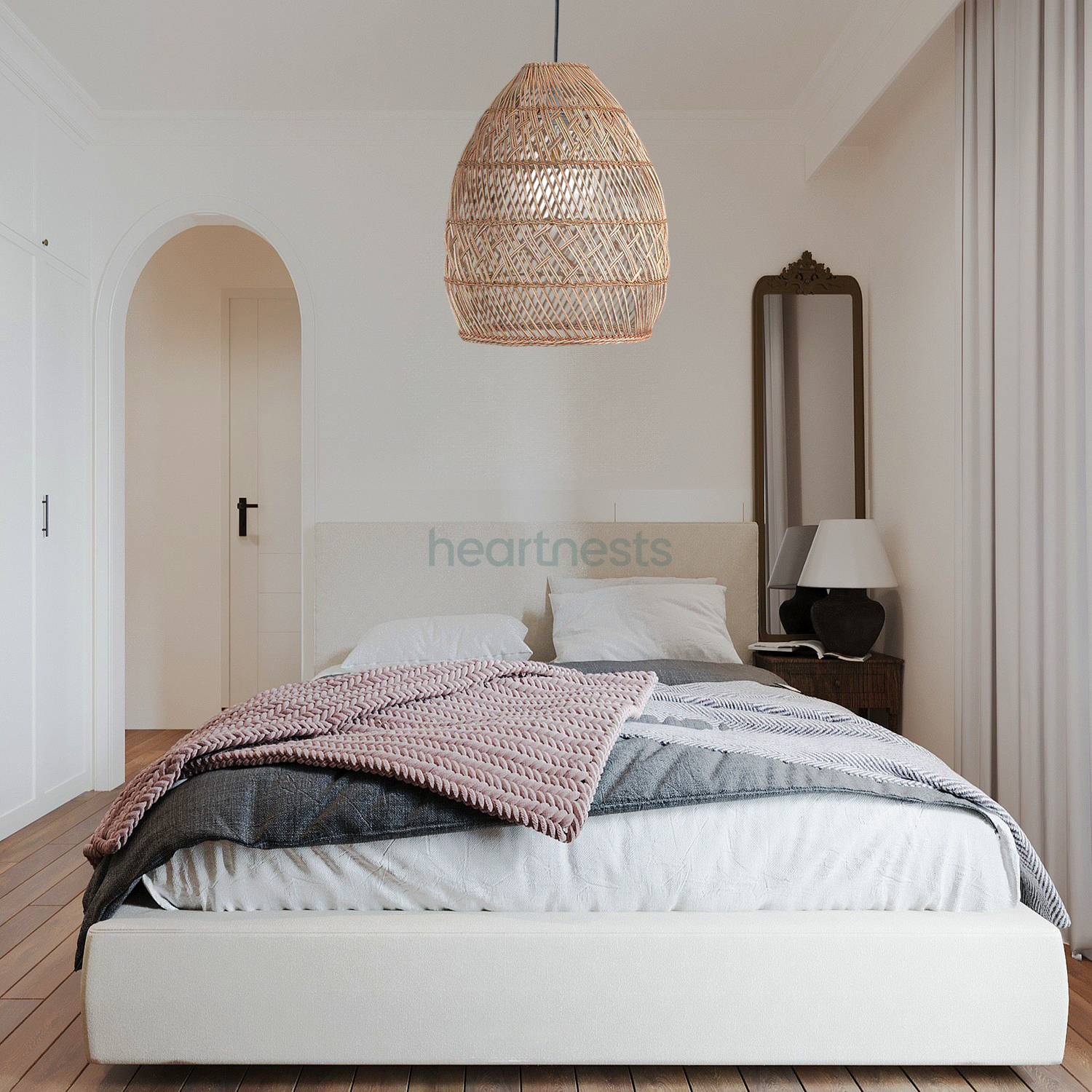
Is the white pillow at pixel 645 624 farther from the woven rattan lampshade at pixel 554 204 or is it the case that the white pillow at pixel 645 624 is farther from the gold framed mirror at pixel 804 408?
the woven rattan lampshade at pixel 554 204

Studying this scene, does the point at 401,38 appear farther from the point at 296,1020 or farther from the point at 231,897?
the point at 296,1020

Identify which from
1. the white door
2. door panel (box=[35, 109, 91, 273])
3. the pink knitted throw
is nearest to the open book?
the pink knitted throw

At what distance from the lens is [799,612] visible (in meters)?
3.66

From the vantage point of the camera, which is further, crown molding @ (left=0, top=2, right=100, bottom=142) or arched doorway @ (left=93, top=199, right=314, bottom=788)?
arched doorway @ (left=93, top=199, right=314, bottom=788)

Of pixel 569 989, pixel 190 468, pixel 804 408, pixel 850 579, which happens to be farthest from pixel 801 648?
pixel 190 468

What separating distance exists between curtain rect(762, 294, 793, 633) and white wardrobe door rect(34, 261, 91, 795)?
107 inches

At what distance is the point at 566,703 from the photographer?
1.93 meters

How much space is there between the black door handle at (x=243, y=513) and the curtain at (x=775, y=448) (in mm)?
Result: 2681

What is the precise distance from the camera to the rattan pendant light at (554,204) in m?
1.83

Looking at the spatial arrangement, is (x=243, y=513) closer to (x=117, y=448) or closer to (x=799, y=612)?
(x=117, y=448)

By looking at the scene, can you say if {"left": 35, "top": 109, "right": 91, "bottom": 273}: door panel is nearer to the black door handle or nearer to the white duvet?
the black door handle

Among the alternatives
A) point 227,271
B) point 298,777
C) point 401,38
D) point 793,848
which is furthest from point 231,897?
point 227,271

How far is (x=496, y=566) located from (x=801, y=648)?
1.23 metres

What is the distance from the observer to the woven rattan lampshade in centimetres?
183
